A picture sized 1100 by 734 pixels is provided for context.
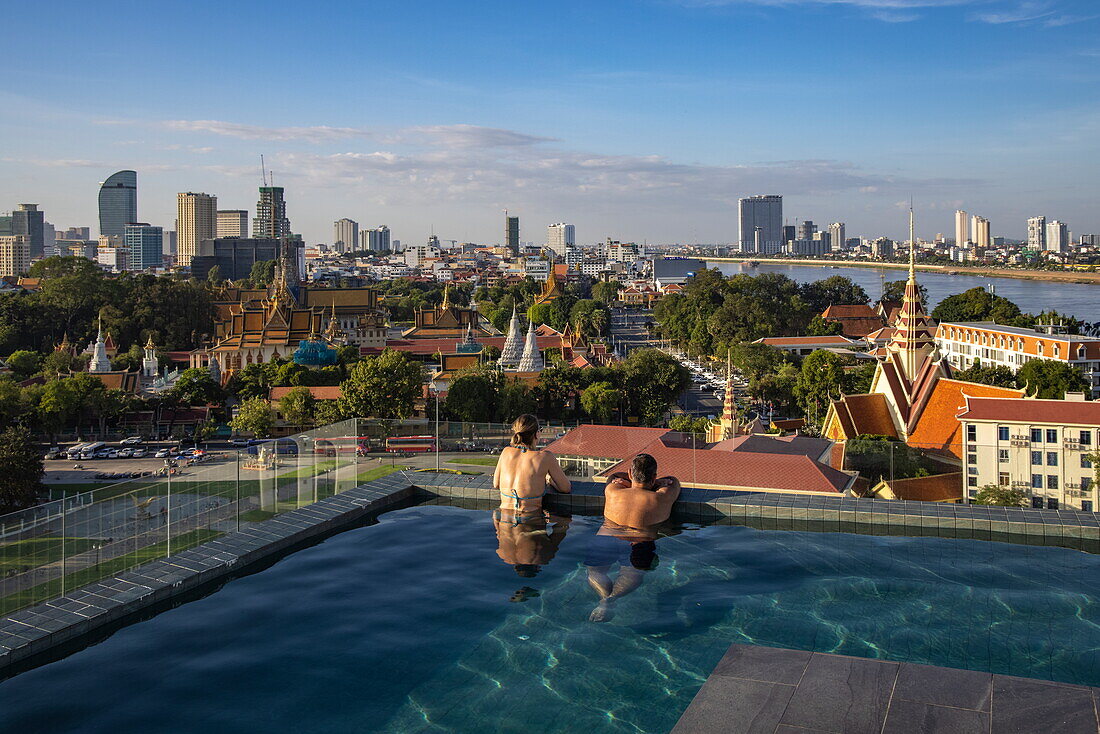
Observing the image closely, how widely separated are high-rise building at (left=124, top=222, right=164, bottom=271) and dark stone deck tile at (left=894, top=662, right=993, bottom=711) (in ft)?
512

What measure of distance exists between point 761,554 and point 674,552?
502 millimetres

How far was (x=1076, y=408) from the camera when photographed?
45.8ft

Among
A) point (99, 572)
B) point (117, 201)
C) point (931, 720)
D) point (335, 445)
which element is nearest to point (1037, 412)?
point (335, 445)

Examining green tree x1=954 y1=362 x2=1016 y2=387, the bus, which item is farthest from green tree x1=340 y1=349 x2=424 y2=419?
green tree x1=954 y1=362 x2=1016 y2=387

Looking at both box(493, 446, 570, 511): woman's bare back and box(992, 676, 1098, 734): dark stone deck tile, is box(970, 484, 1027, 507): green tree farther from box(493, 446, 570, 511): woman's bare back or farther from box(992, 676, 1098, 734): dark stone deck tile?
box(992, 676, 1098, 734): dark stone deck tile

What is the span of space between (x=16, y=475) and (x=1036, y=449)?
60.7ft

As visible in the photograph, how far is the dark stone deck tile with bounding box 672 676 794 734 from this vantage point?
3088 millimetres

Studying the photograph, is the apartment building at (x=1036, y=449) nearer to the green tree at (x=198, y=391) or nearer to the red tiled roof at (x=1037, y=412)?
the red tiled roof at (x=1037, y=412)

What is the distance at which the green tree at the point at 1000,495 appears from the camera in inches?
369

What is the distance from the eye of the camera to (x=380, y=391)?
84.9ft

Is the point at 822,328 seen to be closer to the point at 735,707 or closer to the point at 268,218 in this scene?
the point at 735,707

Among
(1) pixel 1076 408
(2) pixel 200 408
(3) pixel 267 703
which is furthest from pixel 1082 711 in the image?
(2) pixel 200 408

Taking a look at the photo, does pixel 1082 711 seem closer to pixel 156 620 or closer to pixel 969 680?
pixel 969 680

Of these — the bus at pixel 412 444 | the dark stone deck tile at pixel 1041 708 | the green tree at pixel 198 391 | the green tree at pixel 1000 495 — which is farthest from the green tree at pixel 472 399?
the dark stone deck tile at pixel 1041 708
